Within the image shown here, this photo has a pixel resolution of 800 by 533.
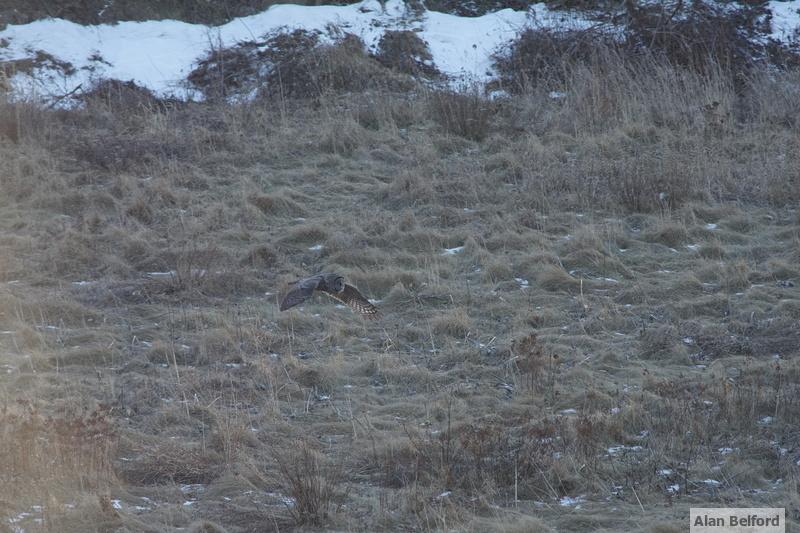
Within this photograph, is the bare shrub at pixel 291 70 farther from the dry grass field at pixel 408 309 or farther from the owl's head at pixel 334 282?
the owl's head at pixel 334 282

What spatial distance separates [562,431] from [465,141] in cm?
563

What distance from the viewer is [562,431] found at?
5.10m

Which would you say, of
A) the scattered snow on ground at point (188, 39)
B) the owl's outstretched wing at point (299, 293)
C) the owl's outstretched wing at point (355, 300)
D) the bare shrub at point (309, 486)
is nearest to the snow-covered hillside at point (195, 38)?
the scattered snow on ground at point (188, 39)

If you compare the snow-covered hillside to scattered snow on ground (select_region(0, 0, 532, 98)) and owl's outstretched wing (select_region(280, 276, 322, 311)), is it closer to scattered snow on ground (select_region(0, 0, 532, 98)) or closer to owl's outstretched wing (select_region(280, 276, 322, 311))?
scattered snow on ground (select_region(0, 0, 532, 98))

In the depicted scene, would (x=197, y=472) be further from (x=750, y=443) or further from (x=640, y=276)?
(x=640, y=276)

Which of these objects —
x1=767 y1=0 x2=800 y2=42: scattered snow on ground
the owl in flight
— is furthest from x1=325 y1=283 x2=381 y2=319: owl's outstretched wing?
x1=767 y1=0 x2=800 y2=42: scattered snow on ground

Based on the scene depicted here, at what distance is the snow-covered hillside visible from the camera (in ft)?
38.1

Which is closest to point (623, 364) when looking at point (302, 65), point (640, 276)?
point (640, 276)

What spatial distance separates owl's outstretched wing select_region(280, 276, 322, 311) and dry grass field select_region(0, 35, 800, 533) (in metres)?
0.60

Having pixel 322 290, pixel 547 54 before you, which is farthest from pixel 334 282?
pixel 547 54

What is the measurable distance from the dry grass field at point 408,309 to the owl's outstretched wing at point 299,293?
1.97 feet

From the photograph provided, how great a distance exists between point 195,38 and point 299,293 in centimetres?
781

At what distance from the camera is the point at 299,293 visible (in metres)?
5.59

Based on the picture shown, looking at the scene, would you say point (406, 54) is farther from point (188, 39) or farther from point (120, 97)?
point (120, 97)
